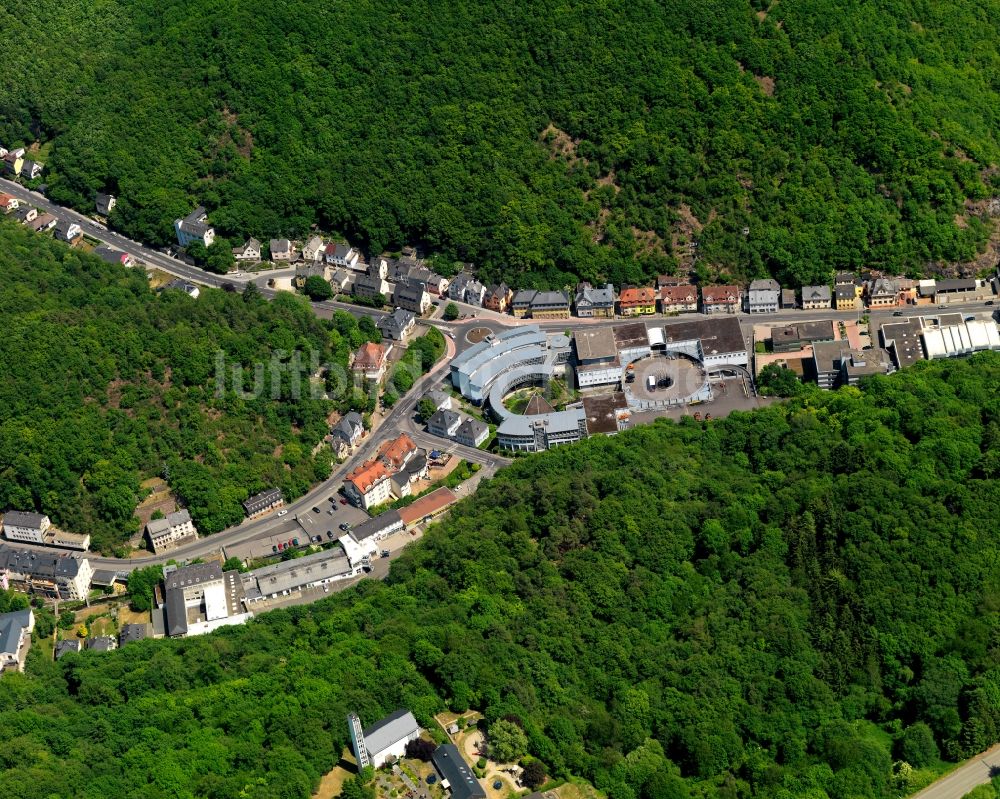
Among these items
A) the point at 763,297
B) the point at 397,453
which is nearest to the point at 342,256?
the point at 397,453

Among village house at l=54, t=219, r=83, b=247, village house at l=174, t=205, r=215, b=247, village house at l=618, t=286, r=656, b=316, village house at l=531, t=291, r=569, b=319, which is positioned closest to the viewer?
village house at l=618, t=286, r=656, b=316

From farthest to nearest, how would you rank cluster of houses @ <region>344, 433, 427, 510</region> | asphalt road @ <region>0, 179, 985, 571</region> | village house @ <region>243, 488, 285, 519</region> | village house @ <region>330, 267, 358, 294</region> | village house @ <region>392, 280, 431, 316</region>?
village house @ <region>330, 267, 358, 294</region>, village house @ <region>392, 280, 431, 316</region>, cluster of houses @ <region>344, 433, 427, 510</region>, village house @ <region>243, 488, 285, 519</region>, asphalt road @ <region>0, 179, 985, 571</region>

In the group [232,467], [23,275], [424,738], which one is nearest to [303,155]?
[23,275]

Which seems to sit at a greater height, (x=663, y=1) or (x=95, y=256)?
(x=663, y=1)

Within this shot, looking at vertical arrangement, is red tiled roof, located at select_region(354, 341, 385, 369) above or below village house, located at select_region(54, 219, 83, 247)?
below

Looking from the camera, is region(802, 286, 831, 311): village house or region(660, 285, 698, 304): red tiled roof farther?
region(660, 285, 698, 304): red tiled roof

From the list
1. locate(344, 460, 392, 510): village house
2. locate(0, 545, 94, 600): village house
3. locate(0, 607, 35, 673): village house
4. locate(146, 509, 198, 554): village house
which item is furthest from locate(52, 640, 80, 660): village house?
locate(344, 460, 392, 510): village house

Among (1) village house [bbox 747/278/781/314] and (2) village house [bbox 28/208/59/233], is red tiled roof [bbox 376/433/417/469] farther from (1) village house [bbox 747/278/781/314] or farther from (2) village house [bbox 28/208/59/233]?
(2) village house [bbox 28/208/59/233]

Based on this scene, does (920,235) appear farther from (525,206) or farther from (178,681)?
(178,681)

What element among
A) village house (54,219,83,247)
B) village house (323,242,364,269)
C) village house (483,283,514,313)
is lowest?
village house (483,283,514,313)
